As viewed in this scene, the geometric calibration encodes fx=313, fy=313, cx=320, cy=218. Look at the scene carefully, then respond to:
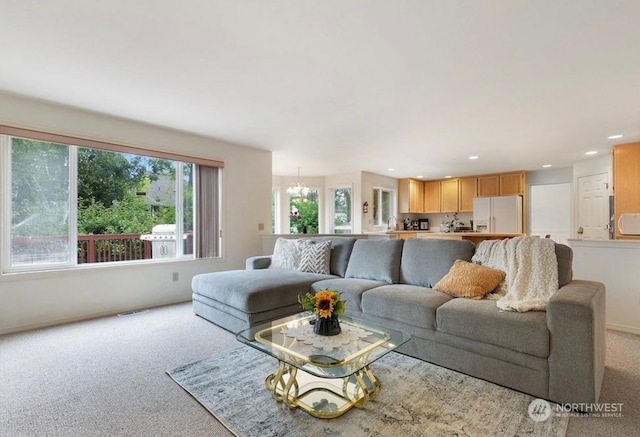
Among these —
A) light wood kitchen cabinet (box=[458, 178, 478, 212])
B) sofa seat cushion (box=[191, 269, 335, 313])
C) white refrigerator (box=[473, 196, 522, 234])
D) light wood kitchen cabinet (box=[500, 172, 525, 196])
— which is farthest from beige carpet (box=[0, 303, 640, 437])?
light wood kitchen cabinet (box=[458, 178, 478, 212])

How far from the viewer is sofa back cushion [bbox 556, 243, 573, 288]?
2.39 metres

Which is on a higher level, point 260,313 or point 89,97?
point 89,97

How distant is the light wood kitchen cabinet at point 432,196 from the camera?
8.47 metres

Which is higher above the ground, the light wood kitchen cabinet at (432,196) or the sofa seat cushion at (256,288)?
the light wood kitchen cabinet at (432,196)

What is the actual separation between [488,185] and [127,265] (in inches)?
298

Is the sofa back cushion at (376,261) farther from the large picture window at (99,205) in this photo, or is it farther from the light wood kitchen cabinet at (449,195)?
the light wood kitchen cabinet at (449,195)

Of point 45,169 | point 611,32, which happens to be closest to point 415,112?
point 611,32

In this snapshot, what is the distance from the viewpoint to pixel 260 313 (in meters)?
2.95

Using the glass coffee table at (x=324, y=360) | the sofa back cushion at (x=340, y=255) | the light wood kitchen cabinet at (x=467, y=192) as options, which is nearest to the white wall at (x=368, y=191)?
the light wood kitchen cabinet at (x=467, y=192)

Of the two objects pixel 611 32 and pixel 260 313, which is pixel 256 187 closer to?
pixel 260 313

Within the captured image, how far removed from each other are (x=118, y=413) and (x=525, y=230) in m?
8.04

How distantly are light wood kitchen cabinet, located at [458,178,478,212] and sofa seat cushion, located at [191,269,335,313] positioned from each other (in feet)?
18.6

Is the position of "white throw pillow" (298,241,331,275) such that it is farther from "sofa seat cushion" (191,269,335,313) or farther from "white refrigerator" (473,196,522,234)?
"white refrigerator" (473,196,522,234)

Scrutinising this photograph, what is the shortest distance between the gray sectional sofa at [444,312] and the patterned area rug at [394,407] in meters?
0.15
